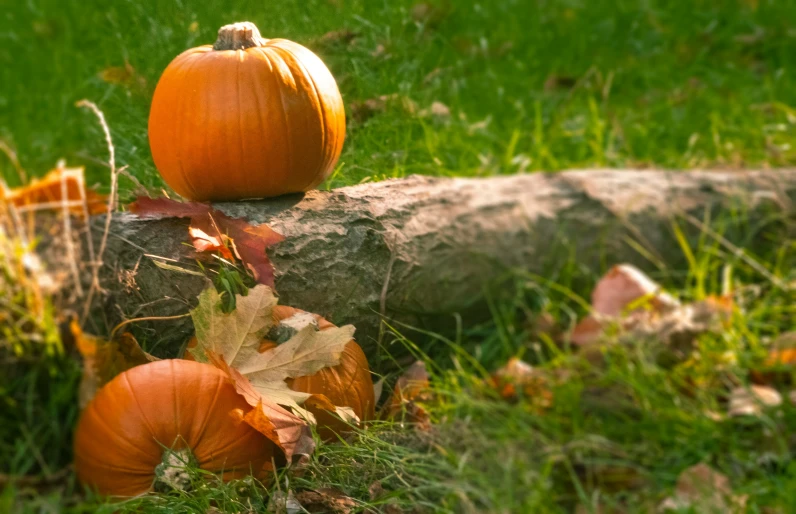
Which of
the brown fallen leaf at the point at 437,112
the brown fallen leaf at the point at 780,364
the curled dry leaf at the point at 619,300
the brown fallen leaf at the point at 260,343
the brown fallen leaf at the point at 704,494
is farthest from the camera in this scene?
the curled dry leaf at the point at 619,300

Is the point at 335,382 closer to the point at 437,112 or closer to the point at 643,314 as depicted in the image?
the point at 437,112

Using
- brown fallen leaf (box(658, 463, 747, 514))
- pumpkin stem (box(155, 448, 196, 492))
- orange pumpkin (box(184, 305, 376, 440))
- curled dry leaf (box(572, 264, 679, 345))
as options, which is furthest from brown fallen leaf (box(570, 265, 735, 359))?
pumpkin stem (box(155, 448, 196, 492))

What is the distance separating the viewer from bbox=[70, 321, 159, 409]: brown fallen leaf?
1316 millimetres

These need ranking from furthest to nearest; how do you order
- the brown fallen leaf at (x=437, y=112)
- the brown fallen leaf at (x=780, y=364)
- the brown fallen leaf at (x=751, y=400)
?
the brown fallen leaf at (x=780, y=364) < the brown fallen leaf at (x=751, y=400) < the brown fallen leaf at (x=437, y=112)

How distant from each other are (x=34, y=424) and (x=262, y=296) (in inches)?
52.5

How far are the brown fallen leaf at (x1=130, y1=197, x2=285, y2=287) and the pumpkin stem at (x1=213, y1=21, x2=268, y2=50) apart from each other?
241 mm

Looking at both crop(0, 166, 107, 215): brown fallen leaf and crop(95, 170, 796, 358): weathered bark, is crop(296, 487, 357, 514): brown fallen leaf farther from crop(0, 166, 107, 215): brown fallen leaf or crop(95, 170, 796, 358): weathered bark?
crop(0, 166, 107, 215): brown fallen leaf

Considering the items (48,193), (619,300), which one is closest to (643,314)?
(619,300)

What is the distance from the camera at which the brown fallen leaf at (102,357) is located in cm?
132

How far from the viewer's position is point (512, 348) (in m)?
2.54

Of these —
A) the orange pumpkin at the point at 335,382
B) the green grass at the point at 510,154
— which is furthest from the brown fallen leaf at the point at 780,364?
the orange pumpkin at the point at 335,382

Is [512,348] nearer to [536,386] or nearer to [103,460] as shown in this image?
[536,386]

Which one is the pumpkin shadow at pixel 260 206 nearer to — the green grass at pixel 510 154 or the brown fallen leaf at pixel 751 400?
the green grass at pixel 510 154

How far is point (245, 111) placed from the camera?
1.21 meters
